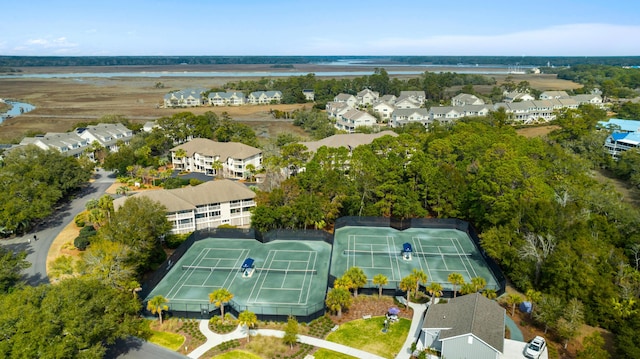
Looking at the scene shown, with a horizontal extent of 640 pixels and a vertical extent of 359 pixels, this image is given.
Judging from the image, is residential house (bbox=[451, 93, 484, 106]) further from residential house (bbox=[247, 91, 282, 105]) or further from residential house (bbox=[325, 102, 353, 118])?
residential house (bbox=[247, 91, 282, 105])

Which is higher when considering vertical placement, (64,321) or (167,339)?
(64,321)

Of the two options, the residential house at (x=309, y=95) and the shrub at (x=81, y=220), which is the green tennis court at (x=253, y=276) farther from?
the residential house at (x=309, y=95)

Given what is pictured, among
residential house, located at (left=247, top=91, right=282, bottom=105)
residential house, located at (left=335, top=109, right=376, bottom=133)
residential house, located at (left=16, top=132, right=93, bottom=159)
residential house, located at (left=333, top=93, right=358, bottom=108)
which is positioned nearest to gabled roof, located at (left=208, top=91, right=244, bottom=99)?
residential house, located at (left=247, top=91, right=282, bottom=105)

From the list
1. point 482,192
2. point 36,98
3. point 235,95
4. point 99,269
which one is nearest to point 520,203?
point 482,192

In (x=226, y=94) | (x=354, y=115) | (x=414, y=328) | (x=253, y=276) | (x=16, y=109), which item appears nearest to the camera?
(x=414, y=328)

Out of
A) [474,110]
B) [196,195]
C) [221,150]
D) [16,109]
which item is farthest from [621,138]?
[16,109]

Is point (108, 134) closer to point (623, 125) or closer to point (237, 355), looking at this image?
point (237, 355)
